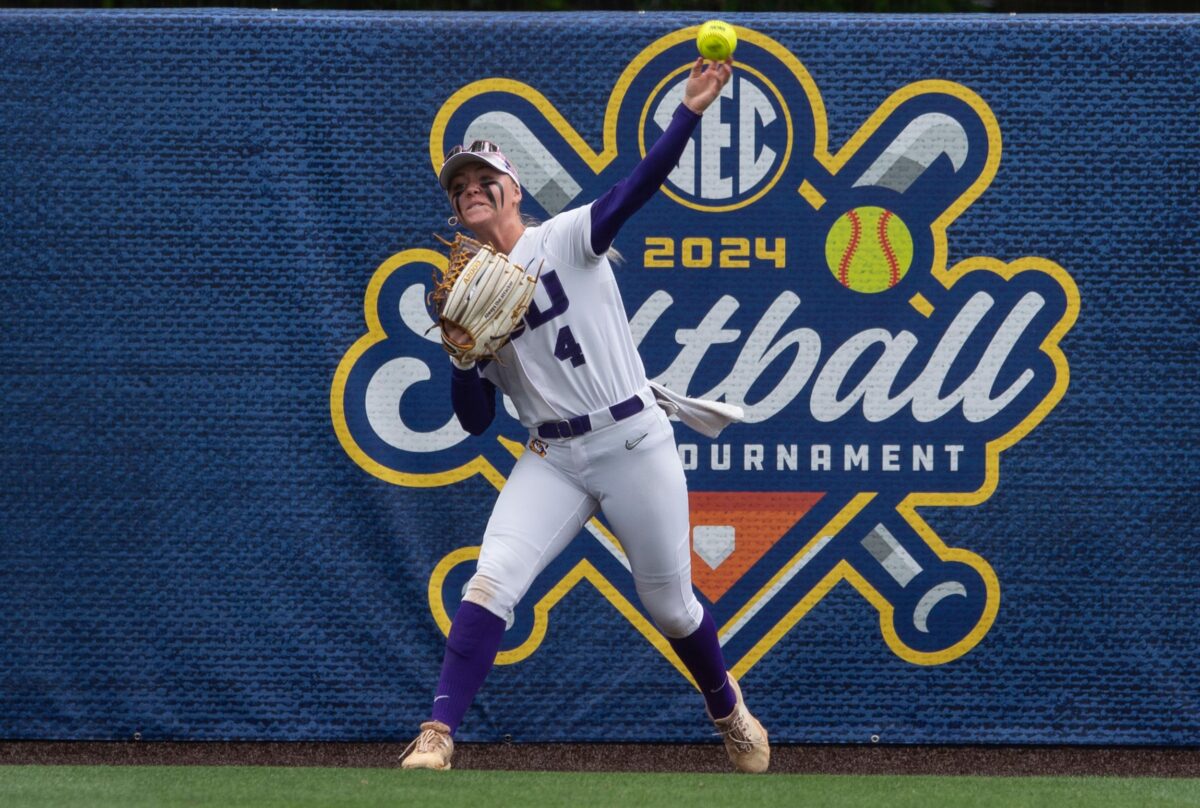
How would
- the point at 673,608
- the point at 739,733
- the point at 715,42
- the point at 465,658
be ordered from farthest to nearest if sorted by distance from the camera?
1. the point at 739,733
2. the point at 673,608
3. the point at 465,658
4. the point at 715,42

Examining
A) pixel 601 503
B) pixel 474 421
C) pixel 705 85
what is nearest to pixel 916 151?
pixel 705 85

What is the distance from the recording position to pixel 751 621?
13.6 feet

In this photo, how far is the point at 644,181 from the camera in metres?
3.13

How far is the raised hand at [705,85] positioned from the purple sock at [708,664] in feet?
4.05

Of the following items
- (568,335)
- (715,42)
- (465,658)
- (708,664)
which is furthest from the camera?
(708,664)

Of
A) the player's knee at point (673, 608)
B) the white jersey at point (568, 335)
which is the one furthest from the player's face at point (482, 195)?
the player's knee at point (673, 608)

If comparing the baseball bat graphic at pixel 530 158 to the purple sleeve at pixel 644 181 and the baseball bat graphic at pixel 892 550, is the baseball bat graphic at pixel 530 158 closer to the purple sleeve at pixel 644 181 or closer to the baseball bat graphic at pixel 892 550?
the baseball bat graphic at pixel 892 550

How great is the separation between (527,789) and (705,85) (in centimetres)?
160

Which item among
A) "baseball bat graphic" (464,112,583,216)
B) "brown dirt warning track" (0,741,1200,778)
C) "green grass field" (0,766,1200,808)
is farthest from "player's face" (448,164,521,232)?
"brown dirt warning track" (0,741,1200,778)

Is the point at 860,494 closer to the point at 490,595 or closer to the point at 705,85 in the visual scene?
the point at 490,595

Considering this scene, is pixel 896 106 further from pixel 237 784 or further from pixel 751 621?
pixel 237 784

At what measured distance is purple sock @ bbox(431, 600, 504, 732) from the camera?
3.21 meters

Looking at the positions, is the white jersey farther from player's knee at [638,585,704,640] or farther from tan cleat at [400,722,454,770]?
tan cleat at [400,722,454,770]

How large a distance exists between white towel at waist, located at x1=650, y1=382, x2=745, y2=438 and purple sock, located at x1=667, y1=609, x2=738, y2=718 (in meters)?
0.47
